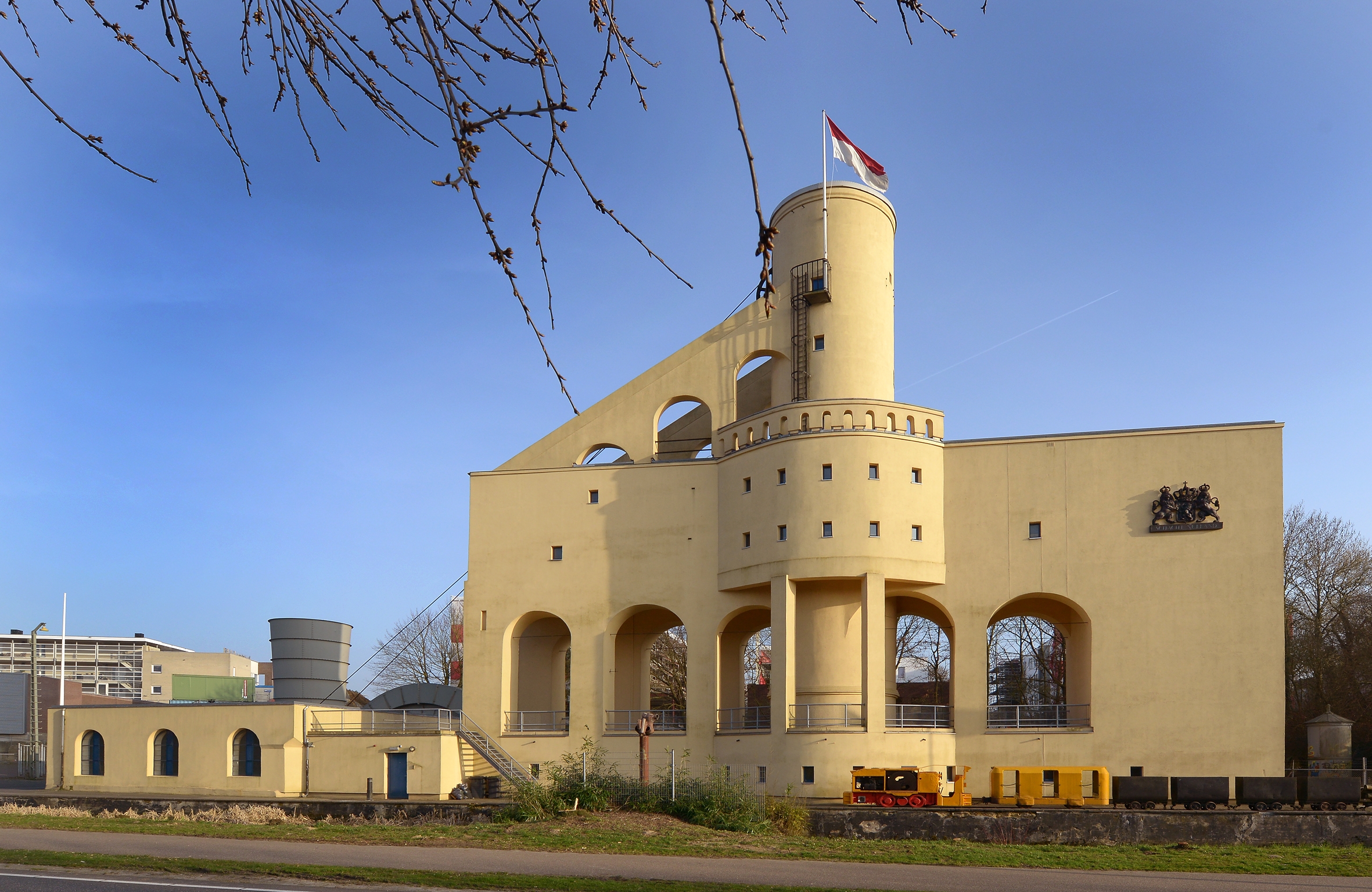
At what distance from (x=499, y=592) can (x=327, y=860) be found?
21736 mm

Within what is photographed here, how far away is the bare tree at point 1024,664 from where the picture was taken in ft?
188

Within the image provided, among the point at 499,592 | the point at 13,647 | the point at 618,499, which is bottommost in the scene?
the point at 13,647

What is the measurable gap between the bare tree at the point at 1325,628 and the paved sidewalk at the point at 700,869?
36790 millimetres

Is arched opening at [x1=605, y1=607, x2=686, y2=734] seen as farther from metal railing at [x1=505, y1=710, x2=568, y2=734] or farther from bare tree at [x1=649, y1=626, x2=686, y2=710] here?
bare tree at [x1=649, y1=626, x2=686, y2=710]

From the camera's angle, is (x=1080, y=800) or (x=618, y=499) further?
(x=618, y=499)

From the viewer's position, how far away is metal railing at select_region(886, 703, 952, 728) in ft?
114

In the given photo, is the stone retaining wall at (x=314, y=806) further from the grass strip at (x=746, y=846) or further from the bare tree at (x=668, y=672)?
the bare tree at (x=668, y=672)

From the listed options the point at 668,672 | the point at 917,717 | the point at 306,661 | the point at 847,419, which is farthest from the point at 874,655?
the point at 668,672

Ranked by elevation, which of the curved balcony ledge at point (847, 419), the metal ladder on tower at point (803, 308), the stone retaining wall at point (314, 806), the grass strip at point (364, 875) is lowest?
the stone retaining wall at point (314, 806)

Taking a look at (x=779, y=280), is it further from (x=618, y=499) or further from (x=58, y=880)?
(x=58, y=880)

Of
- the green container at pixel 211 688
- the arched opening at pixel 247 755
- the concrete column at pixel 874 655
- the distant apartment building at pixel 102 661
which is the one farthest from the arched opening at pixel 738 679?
the distant apartment building at pixel 102 661

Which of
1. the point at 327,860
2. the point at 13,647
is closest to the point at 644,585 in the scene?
the point at 327,860

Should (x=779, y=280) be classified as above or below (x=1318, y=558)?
above

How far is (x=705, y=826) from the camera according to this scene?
24.6 m
